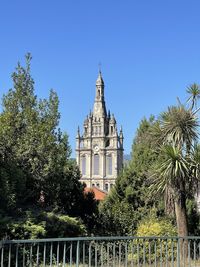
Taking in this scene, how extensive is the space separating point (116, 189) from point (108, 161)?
336 feet

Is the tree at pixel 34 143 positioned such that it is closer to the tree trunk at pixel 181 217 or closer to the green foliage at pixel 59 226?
the green foliage at pixel 59 226

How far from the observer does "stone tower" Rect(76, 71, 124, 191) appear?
123 m

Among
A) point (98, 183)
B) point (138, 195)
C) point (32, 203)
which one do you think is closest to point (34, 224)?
point (32, 203)

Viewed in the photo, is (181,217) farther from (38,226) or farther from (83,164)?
(83,164)

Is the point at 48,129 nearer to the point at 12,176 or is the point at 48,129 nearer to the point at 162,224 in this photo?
the point at 12,176

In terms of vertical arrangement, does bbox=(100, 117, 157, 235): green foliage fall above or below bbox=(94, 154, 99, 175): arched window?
below

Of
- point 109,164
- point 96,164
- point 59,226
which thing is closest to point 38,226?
point 59,226

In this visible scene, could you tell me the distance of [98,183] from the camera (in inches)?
4840

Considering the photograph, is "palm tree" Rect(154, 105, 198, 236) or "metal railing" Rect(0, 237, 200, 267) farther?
"palm tree" Rect(154, 105, 198, 236)

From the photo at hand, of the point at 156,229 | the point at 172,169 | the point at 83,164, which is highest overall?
the point at 83,164

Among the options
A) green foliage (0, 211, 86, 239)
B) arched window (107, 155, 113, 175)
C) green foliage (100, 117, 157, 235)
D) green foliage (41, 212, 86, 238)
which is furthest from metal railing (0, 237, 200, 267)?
arched window (107, 155, 113, 175)

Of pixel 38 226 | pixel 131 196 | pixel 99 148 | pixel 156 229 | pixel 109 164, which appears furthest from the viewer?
pixel 99 148

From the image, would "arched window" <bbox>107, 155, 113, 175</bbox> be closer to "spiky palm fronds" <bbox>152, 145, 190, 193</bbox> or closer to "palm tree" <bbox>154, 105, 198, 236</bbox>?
"palm tree" <bbox>154, 105, 198, 236</bbox>

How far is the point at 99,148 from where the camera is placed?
411 feet
